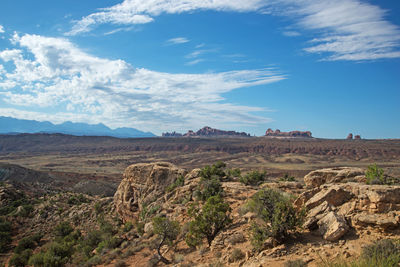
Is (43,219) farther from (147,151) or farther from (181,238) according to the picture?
(147,151)

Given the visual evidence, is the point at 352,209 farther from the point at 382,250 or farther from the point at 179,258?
the point at 179,258

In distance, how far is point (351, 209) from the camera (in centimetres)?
838

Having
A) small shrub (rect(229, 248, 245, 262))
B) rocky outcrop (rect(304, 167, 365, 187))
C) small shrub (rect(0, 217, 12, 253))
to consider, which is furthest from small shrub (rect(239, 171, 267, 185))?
small shrub (rect(0, 217, 12, 253))

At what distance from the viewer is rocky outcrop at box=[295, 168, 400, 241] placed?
7457 millimetres

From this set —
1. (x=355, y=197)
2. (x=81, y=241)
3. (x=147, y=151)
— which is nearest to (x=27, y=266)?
(x=81, y=241)

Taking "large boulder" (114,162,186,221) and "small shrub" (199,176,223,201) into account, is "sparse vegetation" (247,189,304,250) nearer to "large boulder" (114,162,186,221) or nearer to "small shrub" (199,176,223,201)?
"small shrub" (199,176,223,201)

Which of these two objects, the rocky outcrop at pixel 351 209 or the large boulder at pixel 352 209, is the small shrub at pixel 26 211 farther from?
the large boulder at pixel 352 209

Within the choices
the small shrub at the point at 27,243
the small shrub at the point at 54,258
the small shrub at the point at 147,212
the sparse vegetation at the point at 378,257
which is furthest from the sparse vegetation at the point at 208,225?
the small shrub at the point at 27,243

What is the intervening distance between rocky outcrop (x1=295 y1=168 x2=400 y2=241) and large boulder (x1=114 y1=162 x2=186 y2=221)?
41.0 feet

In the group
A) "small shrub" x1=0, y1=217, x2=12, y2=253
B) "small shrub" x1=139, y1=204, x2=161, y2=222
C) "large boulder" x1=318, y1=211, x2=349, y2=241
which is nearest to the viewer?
"large boulder" x1=318, y1=211, x2=349, y2=241

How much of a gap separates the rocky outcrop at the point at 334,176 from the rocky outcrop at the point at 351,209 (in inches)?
167

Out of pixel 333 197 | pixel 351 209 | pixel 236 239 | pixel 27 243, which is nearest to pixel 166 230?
pixel 236 239

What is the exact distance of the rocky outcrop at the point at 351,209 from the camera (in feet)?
24.5

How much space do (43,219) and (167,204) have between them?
55.3ft
